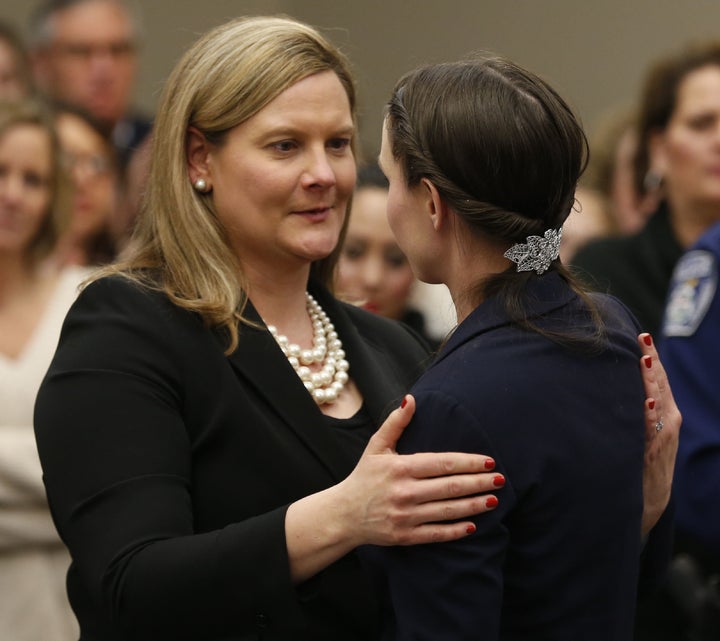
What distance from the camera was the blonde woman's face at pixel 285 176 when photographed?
2443mm

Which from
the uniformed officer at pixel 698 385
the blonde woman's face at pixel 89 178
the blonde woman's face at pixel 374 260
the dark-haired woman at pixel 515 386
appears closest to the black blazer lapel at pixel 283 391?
the dark-haired woman at pixel 515 386

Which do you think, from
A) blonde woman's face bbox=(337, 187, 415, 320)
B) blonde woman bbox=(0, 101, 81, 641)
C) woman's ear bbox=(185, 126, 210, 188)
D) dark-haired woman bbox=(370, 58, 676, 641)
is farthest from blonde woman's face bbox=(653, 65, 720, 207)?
dark-haired woman bbox=(370, 58, 676, 641)

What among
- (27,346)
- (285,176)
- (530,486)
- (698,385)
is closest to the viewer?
(530,486)

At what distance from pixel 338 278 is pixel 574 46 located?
16.6ft

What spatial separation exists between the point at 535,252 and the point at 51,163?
2.31 metres

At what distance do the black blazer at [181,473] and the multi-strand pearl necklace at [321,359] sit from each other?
0.11m

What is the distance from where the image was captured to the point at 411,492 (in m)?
1.92

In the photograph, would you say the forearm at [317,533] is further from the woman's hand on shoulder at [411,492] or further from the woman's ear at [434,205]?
the woman's ear at [434,205]

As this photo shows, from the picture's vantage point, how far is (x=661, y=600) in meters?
3.48

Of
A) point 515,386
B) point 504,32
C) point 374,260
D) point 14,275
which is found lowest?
point 374,260

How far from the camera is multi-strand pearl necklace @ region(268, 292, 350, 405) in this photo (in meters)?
2.52

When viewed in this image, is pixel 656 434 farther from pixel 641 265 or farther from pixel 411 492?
pixel 641 265

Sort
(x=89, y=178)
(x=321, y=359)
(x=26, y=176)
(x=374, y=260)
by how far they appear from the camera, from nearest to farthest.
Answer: (x=321, y=359), (x=26, y=176), (x=374, y=260), (x=89, y=178)

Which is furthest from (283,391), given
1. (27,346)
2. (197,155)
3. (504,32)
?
(504,32)
